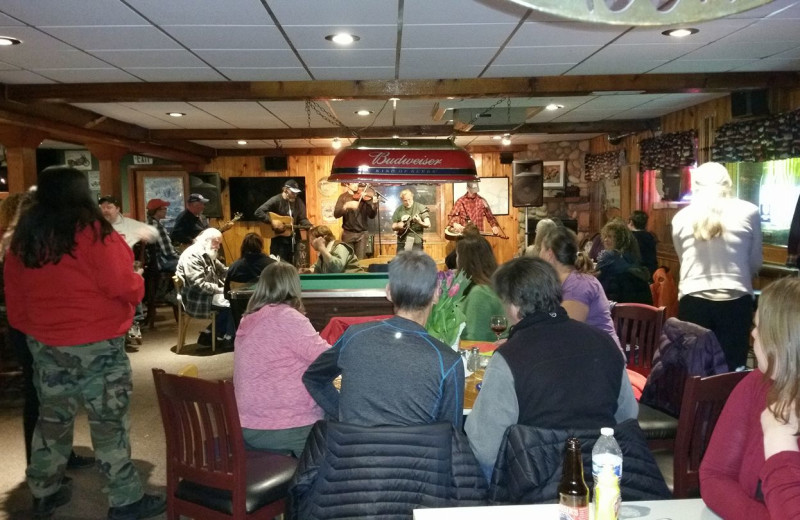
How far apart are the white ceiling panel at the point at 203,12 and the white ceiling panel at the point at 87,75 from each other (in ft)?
5.20

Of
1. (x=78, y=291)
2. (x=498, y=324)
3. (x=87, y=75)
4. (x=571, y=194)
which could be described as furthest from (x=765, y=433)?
(x=571, y=194)

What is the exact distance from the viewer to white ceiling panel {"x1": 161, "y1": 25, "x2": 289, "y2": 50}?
3691mm

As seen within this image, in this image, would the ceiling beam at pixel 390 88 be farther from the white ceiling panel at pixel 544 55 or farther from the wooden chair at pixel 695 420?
the wooden chair at pixel 695 420

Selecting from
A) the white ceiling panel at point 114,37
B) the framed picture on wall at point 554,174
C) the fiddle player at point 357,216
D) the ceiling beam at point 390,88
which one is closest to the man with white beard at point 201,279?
the ceiling beam at point 390,88

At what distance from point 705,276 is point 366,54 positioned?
2.59 metres

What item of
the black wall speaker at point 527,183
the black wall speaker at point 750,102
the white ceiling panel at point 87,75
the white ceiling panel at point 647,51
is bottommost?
the black wall speaker at point 527,183

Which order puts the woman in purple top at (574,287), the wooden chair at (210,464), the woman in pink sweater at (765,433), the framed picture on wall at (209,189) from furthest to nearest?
1. the framed picture on wall at (209,189)
2. the woman in purple top at (574,287)
3. the wooden chair at (210,464)
4. the woman in pink sweater at (765,433)

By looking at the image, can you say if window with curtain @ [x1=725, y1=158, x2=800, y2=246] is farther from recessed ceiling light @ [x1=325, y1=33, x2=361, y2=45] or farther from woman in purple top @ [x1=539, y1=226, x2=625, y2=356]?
recessed ceiling light @ [x1=325, y1=33, x2=361, y2=45]

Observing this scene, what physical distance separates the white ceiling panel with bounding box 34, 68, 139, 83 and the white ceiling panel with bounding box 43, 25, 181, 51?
29.8 inches

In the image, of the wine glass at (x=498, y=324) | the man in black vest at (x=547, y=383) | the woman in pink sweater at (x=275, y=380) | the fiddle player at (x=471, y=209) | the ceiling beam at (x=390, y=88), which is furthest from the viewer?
the fiddle player at (x=471, y=209)

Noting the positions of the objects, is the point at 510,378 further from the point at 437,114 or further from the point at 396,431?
the point at 437,114

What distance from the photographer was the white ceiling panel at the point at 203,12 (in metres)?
3.23

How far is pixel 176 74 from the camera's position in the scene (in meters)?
5.01

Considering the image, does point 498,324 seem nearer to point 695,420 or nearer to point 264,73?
point 695,420
